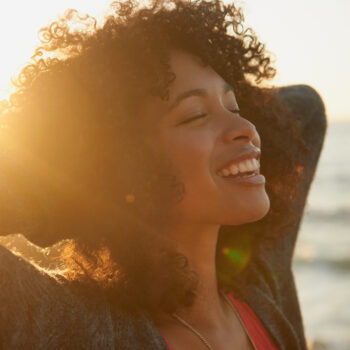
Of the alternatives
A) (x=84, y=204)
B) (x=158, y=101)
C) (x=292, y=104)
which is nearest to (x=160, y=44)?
(x=158, y=101)

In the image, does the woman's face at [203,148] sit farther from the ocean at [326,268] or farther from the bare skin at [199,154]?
the ocean at [326,268]

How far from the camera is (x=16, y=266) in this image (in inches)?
67.5

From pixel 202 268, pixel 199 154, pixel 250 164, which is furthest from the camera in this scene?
pixel 202 268

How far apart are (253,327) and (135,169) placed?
109 cm

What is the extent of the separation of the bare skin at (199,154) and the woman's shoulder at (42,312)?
423 millimetres

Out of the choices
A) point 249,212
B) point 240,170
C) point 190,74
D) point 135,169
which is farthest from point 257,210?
point 190,74

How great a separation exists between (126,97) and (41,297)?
36.3 inches

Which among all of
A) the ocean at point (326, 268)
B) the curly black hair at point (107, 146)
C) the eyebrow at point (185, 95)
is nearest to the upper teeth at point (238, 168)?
the curly black hair at point (107, 146)

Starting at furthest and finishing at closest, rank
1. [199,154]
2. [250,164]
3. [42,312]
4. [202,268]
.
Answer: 1. [202,268]
2. [250,164]
3. [199,154]
4. [42,312]

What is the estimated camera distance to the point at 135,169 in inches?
84.1

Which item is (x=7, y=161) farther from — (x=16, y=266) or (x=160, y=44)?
(x=160, y=44)

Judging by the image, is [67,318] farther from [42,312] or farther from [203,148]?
[203,148]

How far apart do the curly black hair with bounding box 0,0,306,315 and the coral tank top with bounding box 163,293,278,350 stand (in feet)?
1.48

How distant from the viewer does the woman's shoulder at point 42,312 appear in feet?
5.35
